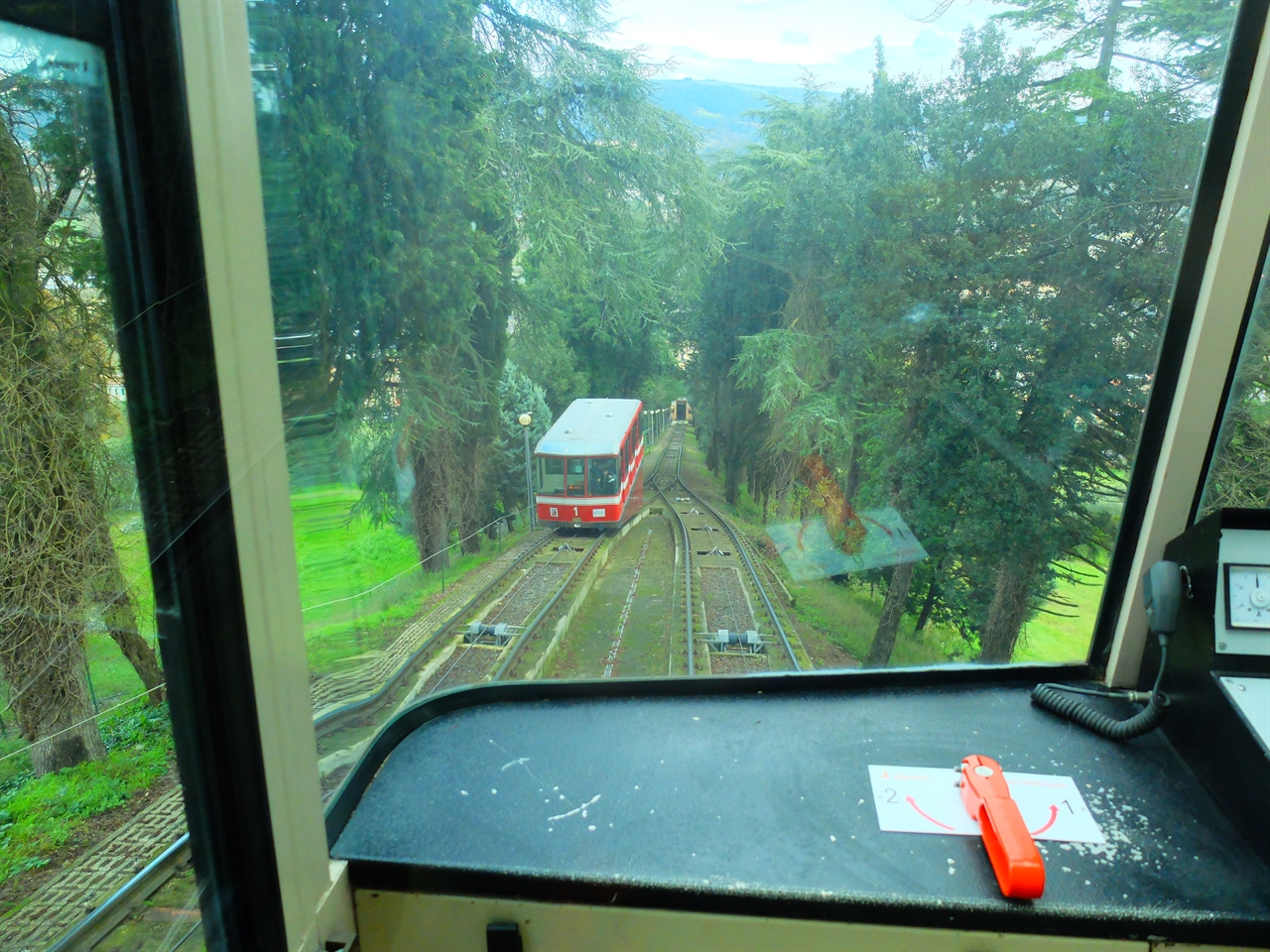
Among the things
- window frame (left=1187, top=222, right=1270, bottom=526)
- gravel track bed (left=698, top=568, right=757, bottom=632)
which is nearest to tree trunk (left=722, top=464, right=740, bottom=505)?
gravel track bed (left=698, top=568, right=757, bottom=632)

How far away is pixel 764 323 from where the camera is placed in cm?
131

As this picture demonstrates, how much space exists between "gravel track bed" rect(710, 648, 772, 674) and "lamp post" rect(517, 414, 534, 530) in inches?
18.7

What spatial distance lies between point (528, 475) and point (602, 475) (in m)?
0.14

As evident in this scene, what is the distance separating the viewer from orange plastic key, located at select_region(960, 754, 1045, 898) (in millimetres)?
942

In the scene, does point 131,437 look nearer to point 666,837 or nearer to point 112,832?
point 112,832

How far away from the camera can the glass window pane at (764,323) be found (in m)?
1.08

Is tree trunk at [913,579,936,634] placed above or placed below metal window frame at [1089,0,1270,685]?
below

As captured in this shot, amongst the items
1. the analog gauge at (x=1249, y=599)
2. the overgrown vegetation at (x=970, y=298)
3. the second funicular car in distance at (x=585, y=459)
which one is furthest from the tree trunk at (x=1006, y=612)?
the second funicular car in distance at (x=585, y=459)

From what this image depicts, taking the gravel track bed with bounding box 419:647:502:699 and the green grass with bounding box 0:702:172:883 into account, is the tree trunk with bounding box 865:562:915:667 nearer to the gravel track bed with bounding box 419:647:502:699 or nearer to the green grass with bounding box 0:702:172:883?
the gravel track bed with bounding box 419:647:502:699

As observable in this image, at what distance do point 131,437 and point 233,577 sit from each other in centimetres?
18

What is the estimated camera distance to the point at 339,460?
3.10 feet

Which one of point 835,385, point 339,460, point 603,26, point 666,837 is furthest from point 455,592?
point 603,26

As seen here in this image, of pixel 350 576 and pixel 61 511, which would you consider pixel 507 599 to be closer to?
pixel 350 576

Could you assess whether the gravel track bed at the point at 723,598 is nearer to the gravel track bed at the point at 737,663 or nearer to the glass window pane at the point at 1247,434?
the gravel track bed at the point at 737,663
